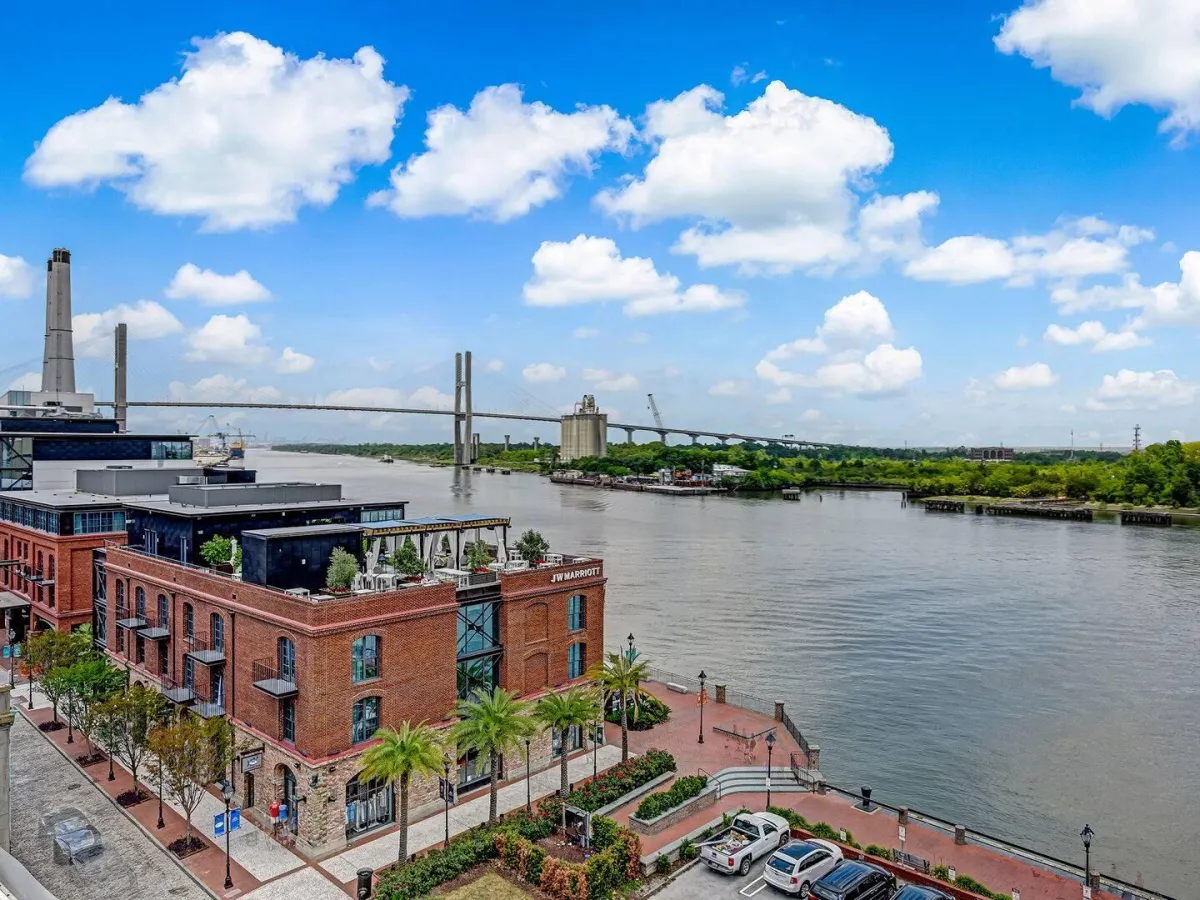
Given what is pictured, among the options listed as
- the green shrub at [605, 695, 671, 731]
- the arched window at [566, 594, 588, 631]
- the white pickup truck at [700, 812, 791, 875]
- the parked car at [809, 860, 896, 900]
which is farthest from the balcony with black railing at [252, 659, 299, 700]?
the parked car at [809, 860, 896, 900]

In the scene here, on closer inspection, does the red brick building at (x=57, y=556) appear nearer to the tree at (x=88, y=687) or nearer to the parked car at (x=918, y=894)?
the tree at (x=88, y=687)

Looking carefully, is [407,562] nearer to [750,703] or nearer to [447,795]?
[447,795]

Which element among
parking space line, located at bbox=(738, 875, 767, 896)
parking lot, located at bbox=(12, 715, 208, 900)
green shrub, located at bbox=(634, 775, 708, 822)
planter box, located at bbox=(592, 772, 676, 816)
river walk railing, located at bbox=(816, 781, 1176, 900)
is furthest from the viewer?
planter box, located at bbox=(592, 772, 676, 816)

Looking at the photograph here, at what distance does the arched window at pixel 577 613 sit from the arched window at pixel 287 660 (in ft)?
35.3

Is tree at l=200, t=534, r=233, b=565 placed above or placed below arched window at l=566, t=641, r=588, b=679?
above

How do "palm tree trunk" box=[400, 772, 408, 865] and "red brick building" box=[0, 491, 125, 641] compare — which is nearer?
"palm tree trunk" box=[400, 772, 408, 865]

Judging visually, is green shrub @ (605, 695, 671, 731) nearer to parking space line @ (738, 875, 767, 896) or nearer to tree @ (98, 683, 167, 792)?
parking space line @ (738, 875, 767, 896)

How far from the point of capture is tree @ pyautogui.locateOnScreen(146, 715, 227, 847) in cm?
2487

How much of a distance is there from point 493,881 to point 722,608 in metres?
43.2

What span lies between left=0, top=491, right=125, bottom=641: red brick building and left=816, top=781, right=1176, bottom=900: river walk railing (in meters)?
35.7

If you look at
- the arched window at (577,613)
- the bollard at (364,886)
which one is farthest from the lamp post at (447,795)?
the arched window at (577,613)

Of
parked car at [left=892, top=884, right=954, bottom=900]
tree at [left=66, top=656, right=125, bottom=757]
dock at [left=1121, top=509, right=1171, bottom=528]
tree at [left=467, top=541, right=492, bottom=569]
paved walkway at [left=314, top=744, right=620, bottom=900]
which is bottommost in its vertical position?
paved walkway at [left=314, top=744, right=620, bottom=900]

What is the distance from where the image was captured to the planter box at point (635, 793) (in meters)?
28.0

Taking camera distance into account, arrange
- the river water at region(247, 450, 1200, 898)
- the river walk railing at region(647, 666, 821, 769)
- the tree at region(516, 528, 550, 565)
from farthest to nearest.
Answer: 1. the river walk railing at region(647, 666, 821, 769)
2. the tree at region(516, 528, 550, 565)
3. the river water at region(247, 450, 1200, 898)
